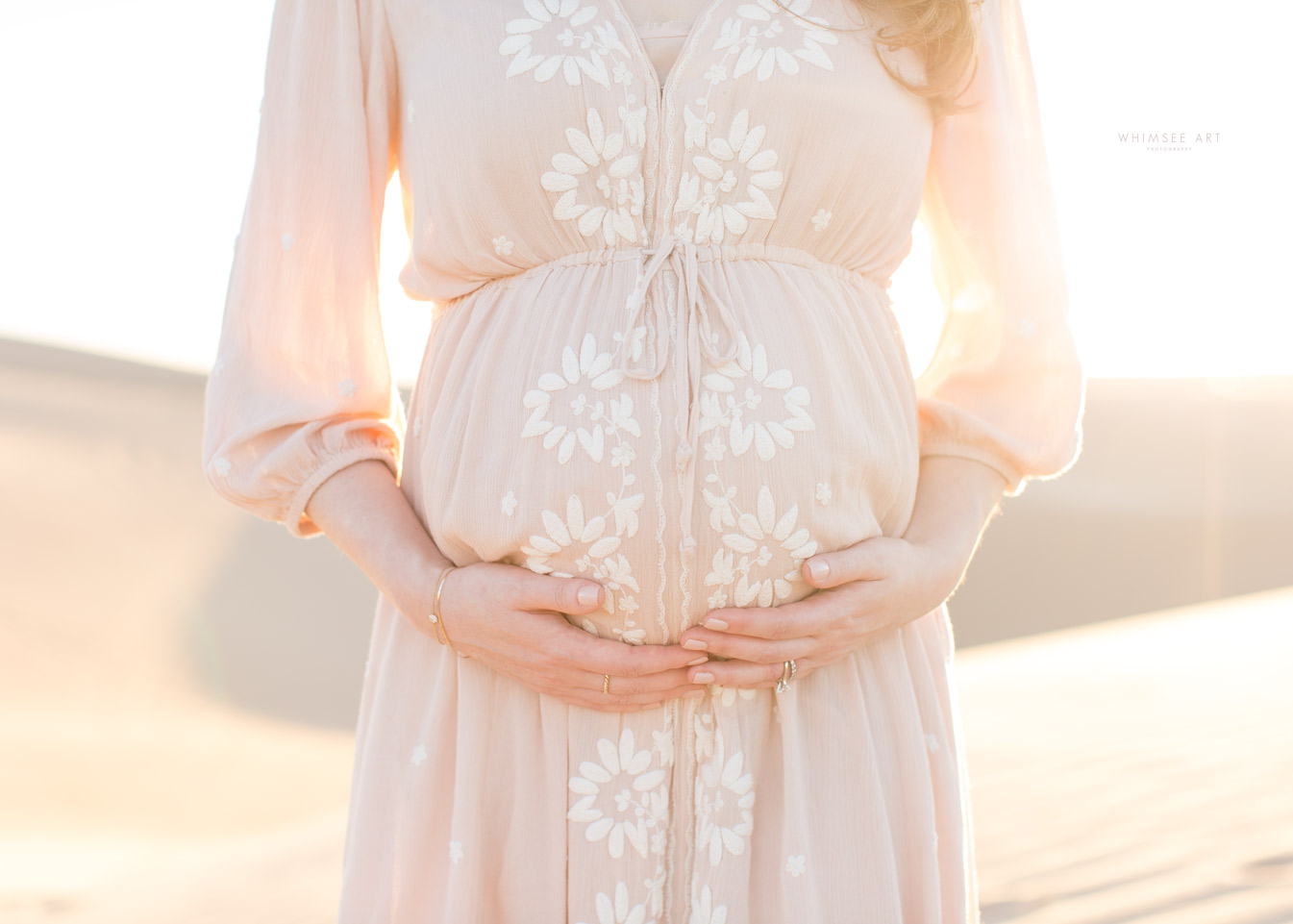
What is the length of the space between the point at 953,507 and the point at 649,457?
47cm

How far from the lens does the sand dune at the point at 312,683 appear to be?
492cm

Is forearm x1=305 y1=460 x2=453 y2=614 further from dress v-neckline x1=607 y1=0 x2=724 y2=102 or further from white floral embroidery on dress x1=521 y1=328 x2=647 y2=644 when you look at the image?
dress v-neckline x1=607 y1=0 x2=724 y2=102

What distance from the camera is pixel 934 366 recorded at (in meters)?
1.57

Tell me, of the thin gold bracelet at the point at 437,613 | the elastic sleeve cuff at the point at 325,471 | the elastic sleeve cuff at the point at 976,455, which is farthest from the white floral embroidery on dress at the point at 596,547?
the elastic sleeve cuff at the point at 976,455

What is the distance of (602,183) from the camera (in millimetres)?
1176

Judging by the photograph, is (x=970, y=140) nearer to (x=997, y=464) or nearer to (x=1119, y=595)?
(x=997, y=464)

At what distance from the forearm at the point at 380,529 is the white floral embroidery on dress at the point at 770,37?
2.18 feet

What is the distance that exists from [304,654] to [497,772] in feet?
36.5

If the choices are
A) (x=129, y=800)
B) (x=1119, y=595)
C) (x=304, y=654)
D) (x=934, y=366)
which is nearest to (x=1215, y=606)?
(x=1119, y=595)

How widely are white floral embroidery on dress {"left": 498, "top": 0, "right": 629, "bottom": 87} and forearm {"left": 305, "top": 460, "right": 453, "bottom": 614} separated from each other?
1.74 feet

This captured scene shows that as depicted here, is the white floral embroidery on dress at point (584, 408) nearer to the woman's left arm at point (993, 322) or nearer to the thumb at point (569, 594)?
the thumb at point (569, 594)

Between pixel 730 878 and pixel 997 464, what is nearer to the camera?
pixel 730 878

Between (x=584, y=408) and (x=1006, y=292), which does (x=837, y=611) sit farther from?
(x=1006, y=292)

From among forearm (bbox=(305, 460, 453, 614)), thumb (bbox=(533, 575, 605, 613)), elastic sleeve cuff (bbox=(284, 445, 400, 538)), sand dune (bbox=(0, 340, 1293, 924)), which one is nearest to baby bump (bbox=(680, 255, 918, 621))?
thumb (bbox=(533, 575, 605, 613))
